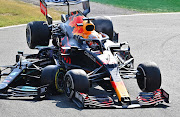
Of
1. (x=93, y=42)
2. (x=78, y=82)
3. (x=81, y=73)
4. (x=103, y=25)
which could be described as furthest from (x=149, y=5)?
(x=78, y=82)

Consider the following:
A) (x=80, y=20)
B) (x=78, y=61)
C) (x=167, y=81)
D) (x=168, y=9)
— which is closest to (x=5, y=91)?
(x=78, y=61)

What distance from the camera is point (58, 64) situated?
13.4 meters

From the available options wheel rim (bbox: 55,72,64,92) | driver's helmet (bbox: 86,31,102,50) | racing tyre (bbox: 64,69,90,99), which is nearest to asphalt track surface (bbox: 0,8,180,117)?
wheel rim (bbox: 55,72,64,92)

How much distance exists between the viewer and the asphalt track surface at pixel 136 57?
10.7 metres

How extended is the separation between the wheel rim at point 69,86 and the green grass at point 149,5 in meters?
20.7

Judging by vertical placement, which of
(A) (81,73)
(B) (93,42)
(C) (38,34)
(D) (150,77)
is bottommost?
(D) (150,77)

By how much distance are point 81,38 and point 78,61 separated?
71cm

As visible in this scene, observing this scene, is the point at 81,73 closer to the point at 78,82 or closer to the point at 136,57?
the point at 78,82

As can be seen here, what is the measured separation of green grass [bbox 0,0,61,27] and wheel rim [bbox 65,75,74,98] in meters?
14.5

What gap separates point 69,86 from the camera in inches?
458

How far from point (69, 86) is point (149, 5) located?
76.3 feet

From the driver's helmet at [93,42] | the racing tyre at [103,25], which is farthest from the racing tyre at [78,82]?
the racing tyre at [103,25]

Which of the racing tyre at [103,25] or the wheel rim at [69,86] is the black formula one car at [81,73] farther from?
the racing tyre at [103,25]

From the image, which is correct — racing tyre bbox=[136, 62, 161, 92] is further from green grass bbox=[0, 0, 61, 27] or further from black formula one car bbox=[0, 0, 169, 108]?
green grass bbox=[0, 0, 61, 27]
